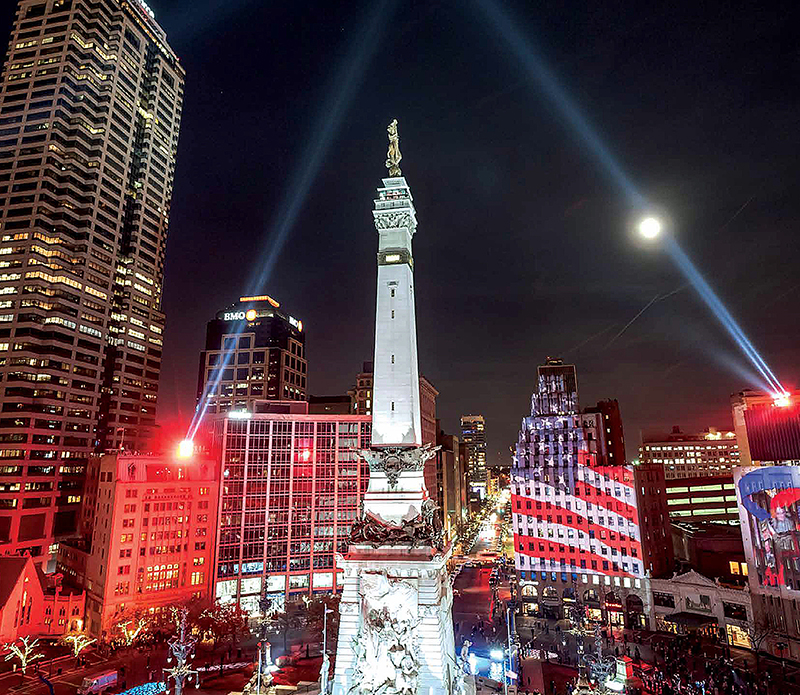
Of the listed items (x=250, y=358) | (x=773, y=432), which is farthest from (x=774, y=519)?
(x=250, y=358)

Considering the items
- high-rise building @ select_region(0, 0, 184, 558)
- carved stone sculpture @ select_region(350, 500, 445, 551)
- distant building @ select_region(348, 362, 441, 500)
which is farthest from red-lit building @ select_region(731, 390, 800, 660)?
high-rise building @ select_region(0, 0, 184, 558)

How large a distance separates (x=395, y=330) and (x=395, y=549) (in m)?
14.2

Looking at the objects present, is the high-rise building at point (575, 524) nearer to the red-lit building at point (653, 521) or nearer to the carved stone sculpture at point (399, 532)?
the red-lit building at point (653, 521)

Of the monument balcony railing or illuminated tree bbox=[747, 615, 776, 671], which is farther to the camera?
illuminated tree bbox=[747, 615, 776, 671]

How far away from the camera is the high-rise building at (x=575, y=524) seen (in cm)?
6400

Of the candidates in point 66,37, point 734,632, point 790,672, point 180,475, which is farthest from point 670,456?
point 66,37

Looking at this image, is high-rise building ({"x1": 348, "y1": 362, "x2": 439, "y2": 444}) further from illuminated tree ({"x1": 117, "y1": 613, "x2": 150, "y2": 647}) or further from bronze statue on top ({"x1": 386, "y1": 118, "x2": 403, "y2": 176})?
bronze statue on top ({"x1": 386, "y1": 118, "x2": 403, "y2": 176})

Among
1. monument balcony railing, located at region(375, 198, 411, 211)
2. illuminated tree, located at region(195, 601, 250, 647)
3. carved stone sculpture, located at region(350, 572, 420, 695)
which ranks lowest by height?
illuminated tree, located at region(195, 601, 250, 647)

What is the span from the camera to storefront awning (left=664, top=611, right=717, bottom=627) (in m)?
53.4

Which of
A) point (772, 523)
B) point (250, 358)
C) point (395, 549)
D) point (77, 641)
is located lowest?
point (77, 641)

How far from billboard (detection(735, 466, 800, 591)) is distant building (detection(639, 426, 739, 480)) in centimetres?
9425

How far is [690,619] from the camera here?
54.5m

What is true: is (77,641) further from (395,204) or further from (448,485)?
(448,485)

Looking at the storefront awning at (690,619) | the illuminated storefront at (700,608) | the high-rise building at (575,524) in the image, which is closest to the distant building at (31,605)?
the high-rise building at (575,524)
